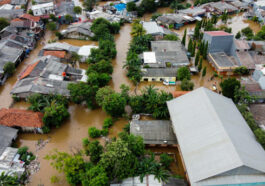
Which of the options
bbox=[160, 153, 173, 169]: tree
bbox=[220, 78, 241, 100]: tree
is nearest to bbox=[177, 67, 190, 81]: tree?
bbox=[220, 78, 241, 100]: tree

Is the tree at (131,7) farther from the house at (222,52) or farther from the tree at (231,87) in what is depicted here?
the tree at (231,87)

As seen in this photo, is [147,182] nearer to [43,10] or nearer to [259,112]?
[259,112]

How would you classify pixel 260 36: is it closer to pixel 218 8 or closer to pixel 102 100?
pixel 218 8

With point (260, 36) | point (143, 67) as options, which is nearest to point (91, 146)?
point (143, 67)

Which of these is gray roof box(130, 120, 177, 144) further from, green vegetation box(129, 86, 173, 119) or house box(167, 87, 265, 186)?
house box(167, 87, 265, 186)

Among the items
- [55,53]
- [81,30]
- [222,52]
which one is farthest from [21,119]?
[222,52]
